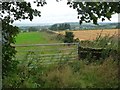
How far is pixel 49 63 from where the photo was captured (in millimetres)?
9000

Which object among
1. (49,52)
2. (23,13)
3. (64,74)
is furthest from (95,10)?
(49,52)

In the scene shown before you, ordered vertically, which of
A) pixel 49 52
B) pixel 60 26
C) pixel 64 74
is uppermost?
pixel 60 26

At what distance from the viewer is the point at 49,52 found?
32.5 ft

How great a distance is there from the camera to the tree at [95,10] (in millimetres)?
4957

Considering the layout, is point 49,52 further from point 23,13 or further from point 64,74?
point 23,13

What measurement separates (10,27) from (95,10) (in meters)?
1.42

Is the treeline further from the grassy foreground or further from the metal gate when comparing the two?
the metal gate

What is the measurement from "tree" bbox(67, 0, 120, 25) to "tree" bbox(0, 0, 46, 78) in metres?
0.81

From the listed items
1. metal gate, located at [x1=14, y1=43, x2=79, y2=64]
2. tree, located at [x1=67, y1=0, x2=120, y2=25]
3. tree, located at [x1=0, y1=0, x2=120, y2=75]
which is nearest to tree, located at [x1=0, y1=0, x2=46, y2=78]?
tree, located at [x1=0, y1=0, x2=120, y2=75]

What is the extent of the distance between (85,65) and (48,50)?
1.55m

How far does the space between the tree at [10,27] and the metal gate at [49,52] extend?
303 cm

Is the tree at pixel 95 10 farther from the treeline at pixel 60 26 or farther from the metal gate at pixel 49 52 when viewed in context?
the metal gate at pixel 49 52

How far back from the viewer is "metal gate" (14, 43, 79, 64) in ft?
29.1

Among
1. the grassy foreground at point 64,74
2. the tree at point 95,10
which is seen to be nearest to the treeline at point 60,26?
the grassy foreground at point 64,74
